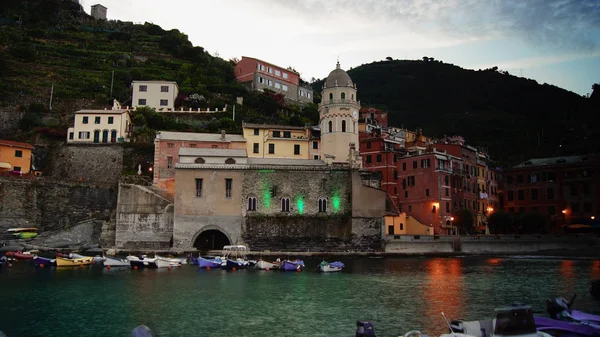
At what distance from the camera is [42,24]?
89688mm

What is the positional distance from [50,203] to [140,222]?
31.9 ft

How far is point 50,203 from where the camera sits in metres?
50.6

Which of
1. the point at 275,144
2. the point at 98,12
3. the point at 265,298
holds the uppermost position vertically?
the point at 98,12

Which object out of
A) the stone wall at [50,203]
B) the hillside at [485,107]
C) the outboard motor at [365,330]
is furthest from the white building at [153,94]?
the outboard motor at [365,330]

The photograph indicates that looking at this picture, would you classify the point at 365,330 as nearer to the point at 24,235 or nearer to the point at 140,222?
the point at 140,222

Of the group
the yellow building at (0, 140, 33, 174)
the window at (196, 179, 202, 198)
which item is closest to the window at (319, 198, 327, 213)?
the window at (196, 179, 202, 198)

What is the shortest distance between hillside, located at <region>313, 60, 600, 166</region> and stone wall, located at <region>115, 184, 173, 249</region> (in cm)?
6040

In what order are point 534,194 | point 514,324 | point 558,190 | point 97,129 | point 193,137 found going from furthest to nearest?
point 534,194
point 558,190
point 97,129
point 193,137
point 514,324

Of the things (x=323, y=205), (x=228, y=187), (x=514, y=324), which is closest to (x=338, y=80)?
(x=323, y=205)

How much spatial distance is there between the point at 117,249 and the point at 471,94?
12780 cm

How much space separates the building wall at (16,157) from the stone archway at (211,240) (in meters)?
19.8

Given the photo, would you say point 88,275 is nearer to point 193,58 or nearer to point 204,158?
point 204,158

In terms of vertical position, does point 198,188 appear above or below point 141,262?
above

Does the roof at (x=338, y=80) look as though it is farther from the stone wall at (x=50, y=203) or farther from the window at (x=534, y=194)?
the window at (x=534, y=194)
